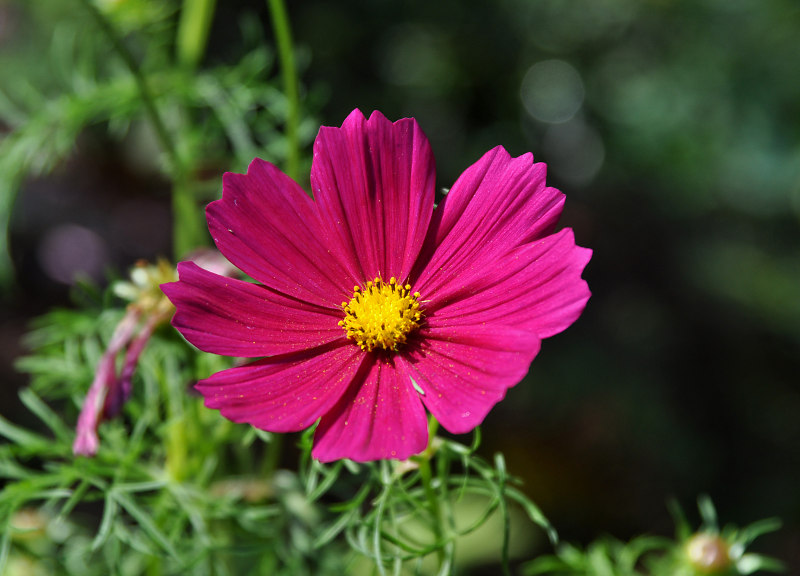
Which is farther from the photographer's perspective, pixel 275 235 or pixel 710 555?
pixel 710 555

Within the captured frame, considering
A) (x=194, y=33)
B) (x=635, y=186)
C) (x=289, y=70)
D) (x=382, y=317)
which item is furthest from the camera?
(x=635, y=186)

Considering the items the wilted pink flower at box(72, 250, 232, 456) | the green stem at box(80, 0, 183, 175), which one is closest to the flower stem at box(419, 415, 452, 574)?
the wilted pink flower at box(72, 250, 232, 456)

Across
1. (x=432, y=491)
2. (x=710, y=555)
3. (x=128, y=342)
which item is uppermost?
(x=128, y=342)

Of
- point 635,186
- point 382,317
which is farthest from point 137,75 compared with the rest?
point 635,186

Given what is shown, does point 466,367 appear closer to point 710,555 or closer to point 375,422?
point 375,422

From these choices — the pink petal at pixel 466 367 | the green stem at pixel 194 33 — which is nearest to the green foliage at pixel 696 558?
the pink petal at pixel 466 367

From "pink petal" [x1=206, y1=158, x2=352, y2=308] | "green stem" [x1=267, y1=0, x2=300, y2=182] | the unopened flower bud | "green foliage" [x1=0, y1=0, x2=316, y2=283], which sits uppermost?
"green foliage" [x1=0, y1=0, x2=316, y2=283]

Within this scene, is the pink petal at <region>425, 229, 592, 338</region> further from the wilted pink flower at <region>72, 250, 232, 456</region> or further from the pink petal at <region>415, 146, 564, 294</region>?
A: the wilted pink flower at <region>72, 250, 232, 456</region>

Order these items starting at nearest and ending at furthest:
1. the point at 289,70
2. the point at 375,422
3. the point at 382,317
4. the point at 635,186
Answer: the point at 375,422
the point at 382,317
the point at 289,70
the point at 635,186
